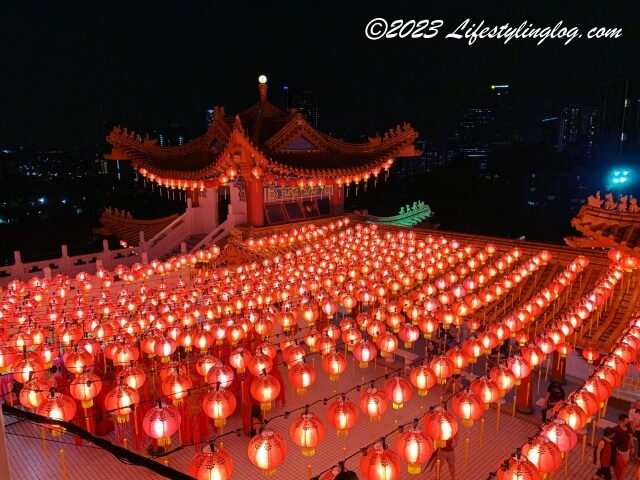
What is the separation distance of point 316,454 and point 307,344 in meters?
2.43

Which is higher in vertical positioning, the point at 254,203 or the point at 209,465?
the point at 254,203

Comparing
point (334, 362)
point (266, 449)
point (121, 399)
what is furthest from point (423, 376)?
point (121, 399)

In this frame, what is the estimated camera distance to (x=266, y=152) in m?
12.2

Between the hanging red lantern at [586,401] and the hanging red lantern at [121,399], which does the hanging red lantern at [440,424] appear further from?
the hanging red lantern at [121,399]

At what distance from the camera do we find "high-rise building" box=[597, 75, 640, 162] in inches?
1748

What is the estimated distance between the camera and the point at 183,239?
15203 millimetres

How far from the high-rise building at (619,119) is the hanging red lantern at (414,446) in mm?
45496

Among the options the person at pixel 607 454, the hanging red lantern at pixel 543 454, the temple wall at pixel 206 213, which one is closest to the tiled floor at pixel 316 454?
the person at pixel 607 454

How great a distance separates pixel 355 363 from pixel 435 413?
6181 millimetres

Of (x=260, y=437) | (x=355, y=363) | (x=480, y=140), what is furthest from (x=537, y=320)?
(x=480, y=140)

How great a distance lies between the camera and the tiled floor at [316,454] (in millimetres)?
7449

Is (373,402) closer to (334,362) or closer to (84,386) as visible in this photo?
(334,362)

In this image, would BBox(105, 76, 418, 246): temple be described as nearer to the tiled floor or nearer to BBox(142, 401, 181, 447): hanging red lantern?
the tiled floor

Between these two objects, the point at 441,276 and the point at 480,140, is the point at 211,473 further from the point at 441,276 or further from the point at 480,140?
the point at 480,140
